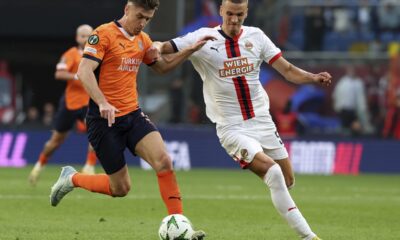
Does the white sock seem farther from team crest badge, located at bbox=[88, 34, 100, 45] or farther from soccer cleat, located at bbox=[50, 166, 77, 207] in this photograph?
soccer cleat, located at bbox=[50, 166, 77, 207]

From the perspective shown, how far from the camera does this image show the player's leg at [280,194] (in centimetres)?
906

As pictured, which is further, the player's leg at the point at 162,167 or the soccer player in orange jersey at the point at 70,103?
the soccer player in orange jersey at the point at 70,103

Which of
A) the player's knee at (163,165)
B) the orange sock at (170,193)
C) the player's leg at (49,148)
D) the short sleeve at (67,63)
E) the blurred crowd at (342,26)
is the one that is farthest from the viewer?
the blurred crowd at (342,26)

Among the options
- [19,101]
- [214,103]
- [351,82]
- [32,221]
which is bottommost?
[19,101]

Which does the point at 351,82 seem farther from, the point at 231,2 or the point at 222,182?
the point at 231,2

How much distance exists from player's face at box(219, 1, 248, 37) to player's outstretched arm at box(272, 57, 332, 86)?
1.78 ft

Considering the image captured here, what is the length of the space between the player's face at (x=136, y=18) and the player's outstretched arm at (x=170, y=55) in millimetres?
317

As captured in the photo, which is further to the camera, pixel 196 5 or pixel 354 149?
pixel 196 5

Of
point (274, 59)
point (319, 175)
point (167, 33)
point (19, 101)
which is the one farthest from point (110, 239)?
point (19, 101)

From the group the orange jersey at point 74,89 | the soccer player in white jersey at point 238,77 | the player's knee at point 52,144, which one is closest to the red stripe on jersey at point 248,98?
the soccer player in white jersey at point 238,77

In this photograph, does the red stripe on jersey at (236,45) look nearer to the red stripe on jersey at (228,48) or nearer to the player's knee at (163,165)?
the red stripe on jersey at (228,48)

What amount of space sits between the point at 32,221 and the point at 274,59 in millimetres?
3283

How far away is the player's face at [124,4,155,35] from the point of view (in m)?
9.50

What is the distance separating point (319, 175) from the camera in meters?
21.5
